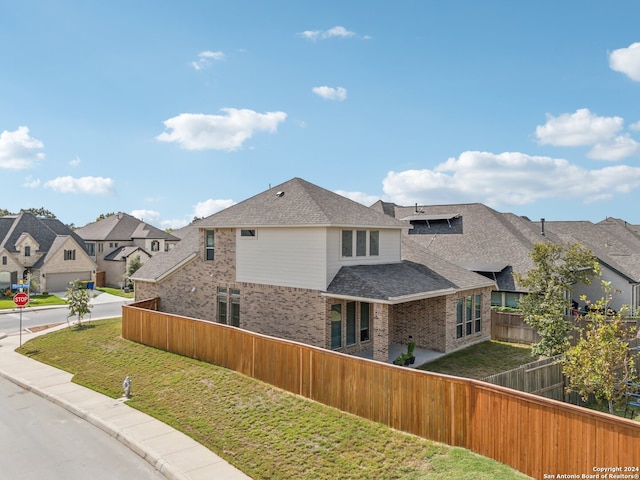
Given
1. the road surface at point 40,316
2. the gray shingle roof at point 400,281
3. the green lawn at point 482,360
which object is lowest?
the road surface at point 40,316

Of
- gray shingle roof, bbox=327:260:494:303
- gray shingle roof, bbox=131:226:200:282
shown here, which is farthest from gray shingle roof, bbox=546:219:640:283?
gray shingle roof, bbox=131:226:200:282

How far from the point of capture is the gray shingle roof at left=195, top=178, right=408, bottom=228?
715 inches

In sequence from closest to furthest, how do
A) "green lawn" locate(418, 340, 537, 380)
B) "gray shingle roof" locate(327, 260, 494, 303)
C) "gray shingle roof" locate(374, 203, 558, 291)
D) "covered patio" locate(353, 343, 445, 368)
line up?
"gray shingle roof" locate(327, 260, 494, 303) → "green lawn" locate(418, 340, 537, 380) → "covered patio" locate(353, 343, 445, 368) → "gray shingle roof" locate(374, 203, 558, 291)

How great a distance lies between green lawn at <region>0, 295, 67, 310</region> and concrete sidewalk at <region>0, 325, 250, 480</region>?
19.6 m

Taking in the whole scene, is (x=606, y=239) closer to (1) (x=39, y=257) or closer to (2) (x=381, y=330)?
(2) (x=381, y=330)

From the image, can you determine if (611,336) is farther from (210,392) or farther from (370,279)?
(210,392)

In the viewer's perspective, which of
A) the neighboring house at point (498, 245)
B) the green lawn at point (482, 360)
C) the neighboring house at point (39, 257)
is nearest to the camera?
the green lawn at point (482, 360)

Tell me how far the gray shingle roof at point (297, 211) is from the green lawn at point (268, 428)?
6.35 m

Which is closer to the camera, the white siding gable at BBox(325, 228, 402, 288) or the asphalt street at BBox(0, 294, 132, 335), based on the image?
the white siding gable at BBox(325, 228, 402, 288)

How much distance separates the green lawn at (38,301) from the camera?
35.5 m

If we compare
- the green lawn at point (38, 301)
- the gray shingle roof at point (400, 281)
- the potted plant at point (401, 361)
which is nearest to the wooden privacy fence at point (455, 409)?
the gray shingle roof at point (400, 281)

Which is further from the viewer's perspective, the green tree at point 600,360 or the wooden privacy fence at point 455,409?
the green tree at point 600,360

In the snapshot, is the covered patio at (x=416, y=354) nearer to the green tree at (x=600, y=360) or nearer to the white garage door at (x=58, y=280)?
the green tree at (x=600, y=360)

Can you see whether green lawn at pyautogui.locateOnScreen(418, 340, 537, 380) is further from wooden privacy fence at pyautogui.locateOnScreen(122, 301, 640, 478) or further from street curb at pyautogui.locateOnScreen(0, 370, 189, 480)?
street curb at pyautogui.locateOnScreen(0, 370, 189, 480)
